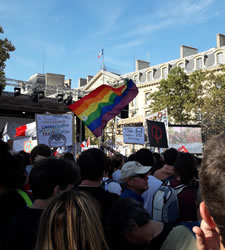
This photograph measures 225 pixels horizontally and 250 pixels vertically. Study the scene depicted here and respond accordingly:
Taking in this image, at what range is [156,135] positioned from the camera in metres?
10.4

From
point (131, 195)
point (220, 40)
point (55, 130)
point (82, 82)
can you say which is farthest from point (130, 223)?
point (82, 82)

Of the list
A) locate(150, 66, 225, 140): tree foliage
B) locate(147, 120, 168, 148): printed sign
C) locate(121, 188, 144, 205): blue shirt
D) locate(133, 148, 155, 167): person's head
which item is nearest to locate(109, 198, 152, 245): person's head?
locate(121, 188, 144, 205): blue shirt

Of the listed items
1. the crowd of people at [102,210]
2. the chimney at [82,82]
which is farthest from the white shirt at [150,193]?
the chimney at [82,82]

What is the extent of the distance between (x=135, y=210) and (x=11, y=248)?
2.81 feet

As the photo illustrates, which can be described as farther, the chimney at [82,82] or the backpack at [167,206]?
the chimney at [82,82]

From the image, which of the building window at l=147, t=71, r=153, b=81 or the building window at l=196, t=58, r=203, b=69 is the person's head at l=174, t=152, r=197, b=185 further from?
the building window at l=147, t=71, r=153, b=81

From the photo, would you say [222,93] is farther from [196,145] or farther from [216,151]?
[216,151]

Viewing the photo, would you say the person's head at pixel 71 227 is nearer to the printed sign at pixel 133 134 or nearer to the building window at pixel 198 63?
the printed sign at pixel 133 134

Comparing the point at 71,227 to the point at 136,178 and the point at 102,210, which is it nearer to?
the point at 102,210

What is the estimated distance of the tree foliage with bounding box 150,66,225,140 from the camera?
25016mm

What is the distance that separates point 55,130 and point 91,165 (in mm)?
5684

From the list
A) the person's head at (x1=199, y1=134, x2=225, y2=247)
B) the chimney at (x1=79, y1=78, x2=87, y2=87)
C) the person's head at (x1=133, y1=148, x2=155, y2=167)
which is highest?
the chimney at (x1=79, y1=78, x2=87, y2=87)

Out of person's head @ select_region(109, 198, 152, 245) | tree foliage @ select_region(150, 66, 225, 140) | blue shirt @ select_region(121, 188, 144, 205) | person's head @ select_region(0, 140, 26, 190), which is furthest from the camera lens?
tree foliage @ select_region(150, 66, 225, 140)

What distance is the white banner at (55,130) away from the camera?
8367mm
